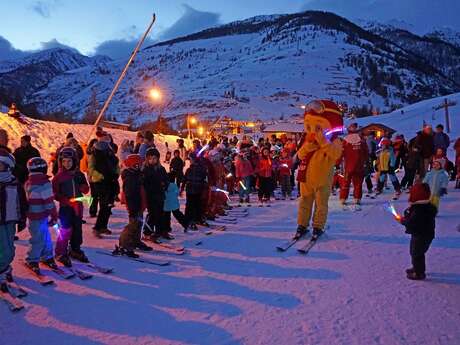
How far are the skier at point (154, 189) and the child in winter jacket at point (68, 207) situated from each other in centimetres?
123

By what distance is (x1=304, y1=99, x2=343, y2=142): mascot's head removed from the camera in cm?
665

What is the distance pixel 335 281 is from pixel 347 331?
49.0 inches

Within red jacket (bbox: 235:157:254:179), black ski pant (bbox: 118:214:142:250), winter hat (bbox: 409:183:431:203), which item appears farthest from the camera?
red jacket (bbox: 235:157:254:179)

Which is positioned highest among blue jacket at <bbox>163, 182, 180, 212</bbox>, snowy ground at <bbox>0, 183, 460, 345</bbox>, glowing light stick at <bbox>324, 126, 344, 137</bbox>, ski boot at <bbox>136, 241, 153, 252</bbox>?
glowing light stick at <bbox>324, 126, 344, 137</bbox>

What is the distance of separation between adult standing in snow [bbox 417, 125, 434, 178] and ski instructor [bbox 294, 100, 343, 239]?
545 cm

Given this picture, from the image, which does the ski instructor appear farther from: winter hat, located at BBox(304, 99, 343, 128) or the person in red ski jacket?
the person in red ski jacket

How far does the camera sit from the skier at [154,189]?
6.77 m

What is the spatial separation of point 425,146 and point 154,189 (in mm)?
7816

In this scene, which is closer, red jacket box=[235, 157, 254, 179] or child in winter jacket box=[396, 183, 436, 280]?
child in winter jacket box=[396, 183, 436, 280]

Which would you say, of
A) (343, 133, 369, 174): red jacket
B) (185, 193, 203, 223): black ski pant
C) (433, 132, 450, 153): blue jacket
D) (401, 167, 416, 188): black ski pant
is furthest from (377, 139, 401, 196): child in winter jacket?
(185, 193, 203, 223): black ski pant

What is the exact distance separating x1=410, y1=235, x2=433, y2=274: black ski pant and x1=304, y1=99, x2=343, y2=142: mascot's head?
2.40m

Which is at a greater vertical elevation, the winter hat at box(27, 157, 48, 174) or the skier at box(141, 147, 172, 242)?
the winter hat at box(27, 157, 48, 174)

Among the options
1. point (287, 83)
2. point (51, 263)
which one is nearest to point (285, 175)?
point (51, 263)

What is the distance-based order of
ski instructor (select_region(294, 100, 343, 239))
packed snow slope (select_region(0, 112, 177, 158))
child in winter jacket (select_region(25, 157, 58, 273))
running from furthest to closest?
packed snow slope (select_region(0, 112, 177, 158)), ski instructor (select_region(294, 100, 343, 239)), child in winter jacket (select_region(25, 157, 58, 273))
